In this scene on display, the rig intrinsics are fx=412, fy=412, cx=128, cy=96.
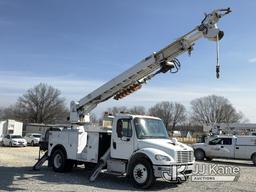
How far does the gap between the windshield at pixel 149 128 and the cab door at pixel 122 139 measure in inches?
9.8

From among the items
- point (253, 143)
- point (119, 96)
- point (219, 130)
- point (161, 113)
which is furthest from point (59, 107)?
point (119, 96)

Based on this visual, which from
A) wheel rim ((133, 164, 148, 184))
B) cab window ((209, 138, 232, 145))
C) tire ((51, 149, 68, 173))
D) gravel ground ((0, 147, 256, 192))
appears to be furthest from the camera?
cab window ((209, 138, 232, 145))

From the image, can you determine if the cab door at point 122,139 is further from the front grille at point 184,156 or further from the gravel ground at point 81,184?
the front grille at point 184,156

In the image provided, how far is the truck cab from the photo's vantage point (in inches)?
523

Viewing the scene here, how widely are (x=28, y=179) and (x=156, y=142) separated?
4.84 meters

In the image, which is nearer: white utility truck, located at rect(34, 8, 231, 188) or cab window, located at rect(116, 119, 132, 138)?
white utility truck, located at rect(34, 8, 231, 188)

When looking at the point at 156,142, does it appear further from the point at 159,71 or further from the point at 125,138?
the point at 159,71

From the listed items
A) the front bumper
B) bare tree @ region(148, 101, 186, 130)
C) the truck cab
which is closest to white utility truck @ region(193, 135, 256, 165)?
the truck cab

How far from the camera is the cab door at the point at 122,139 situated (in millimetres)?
14234

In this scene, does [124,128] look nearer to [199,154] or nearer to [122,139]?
[122,139]

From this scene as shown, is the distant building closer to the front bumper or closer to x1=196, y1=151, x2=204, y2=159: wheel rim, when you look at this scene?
x1=196, y1=151, x2=204, y2=159: wheel rim

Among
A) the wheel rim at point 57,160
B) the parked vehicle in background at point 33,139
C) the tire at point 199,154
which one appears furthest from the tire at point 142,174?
the parked vehicle in background at point 33,139

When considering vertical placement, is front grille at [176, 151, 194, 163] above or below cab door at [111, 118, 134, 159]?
below

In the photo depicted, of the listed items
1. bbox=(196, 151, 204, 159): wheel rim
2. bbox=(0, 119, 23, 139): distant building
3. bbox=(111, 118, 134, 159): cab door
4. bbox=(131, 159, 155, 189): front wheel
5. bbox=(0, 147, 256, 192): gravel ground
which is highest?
bbox=(0, 119, 23, 139): distant building
